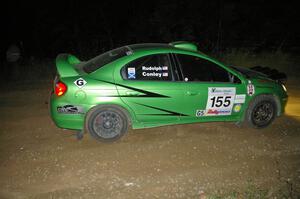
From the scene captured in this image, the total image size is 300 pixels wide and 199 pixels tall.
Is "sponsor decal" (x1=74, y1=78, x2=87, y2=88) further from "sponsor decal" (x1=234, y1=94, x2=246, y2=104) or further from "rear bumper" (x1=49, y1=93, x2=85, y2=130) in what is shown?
"sponsor decal" (x1=234, y1=94, x2=246, y2=104)

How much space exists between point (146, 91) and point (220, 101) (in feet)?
4.77

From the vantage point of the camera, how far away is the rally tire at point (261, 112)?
6.95 metres

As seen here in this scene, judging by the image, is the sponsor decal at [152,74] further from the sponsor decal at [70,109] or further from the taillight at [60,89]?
the taillight at [60,89]

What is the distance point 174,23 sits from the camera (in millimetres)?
23547

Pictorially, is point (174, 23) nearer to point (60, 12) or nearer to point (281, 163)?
point (60, 12)

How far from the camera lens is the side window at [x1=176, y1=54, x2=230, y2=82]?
6.45 meters

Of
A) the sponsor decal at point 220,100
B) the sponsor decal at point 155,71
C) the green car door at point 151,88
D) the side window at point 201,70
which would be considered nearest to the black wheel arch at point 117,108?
the green car door at point 151,88

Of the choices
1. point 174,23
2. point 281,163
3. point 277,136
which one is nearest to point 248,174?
point 281,163

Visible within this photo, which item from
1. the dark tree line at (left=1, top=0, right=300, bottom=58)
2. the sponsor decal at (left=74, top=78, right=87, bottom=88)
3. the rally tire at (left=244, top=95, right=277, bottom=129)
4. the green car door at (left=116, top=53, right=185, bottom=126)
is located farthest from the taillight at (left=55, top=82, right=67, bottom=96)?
the dark tree line at (left=1, top=0, right=300, bottom=58)

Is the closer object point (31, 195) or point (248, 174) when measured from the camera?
point (31, 195)

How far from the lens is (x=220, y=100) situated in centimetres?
664

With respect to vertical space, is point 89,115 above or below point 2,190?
above

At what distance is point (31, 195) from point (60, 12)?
24132 millimetres

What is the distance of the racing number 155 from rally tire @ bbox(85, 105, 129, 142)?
65.1 inches
